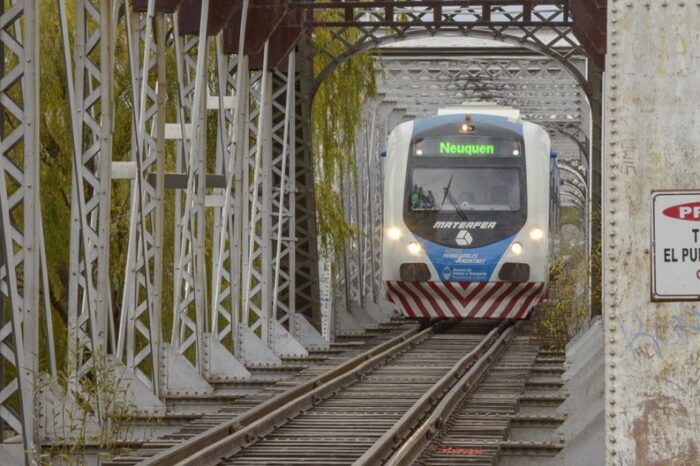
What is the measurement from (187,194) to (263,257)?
17.7ft

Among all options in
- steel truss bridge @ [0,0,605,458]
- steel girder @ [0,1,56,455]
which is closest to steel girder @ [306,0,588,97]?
steel truss bridge @ [0,0,605,458]

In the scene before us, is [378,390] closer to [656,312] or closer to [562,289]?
[562,289]

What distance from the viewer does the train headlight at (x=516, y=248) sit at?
2667 cm

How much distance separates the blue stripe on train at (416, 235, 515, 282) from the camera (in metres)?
26.7

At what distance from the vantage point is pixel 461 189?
88.7 ft

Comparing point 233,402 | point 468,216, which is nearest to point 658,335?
point 233,402

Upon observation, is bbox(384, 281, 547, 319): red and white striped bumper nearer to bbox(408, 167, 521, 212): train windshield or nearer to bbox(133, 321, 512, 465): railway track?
bbox(408, 167, 521, 212): train windshield

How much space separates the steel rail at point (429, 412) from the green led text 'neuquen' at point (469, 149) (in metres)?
3.77

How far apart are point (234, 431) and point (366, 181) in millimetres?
23065

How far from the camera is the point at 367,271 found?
121ft

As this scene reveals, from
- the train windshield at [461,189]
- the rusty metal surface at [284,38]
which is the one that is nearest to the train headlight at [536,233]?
the train windshield at [461,189]

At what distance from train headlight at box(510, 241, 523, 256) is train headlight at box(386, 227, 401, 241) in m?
1.79

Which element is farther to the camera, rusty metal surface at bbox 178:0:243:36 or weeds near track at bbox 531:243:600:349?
weeds near track at bbox 531:243:600:349

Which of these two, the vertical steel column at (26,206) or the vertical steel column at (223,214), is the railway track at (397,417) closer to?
the vertical steel column at (26,206)
